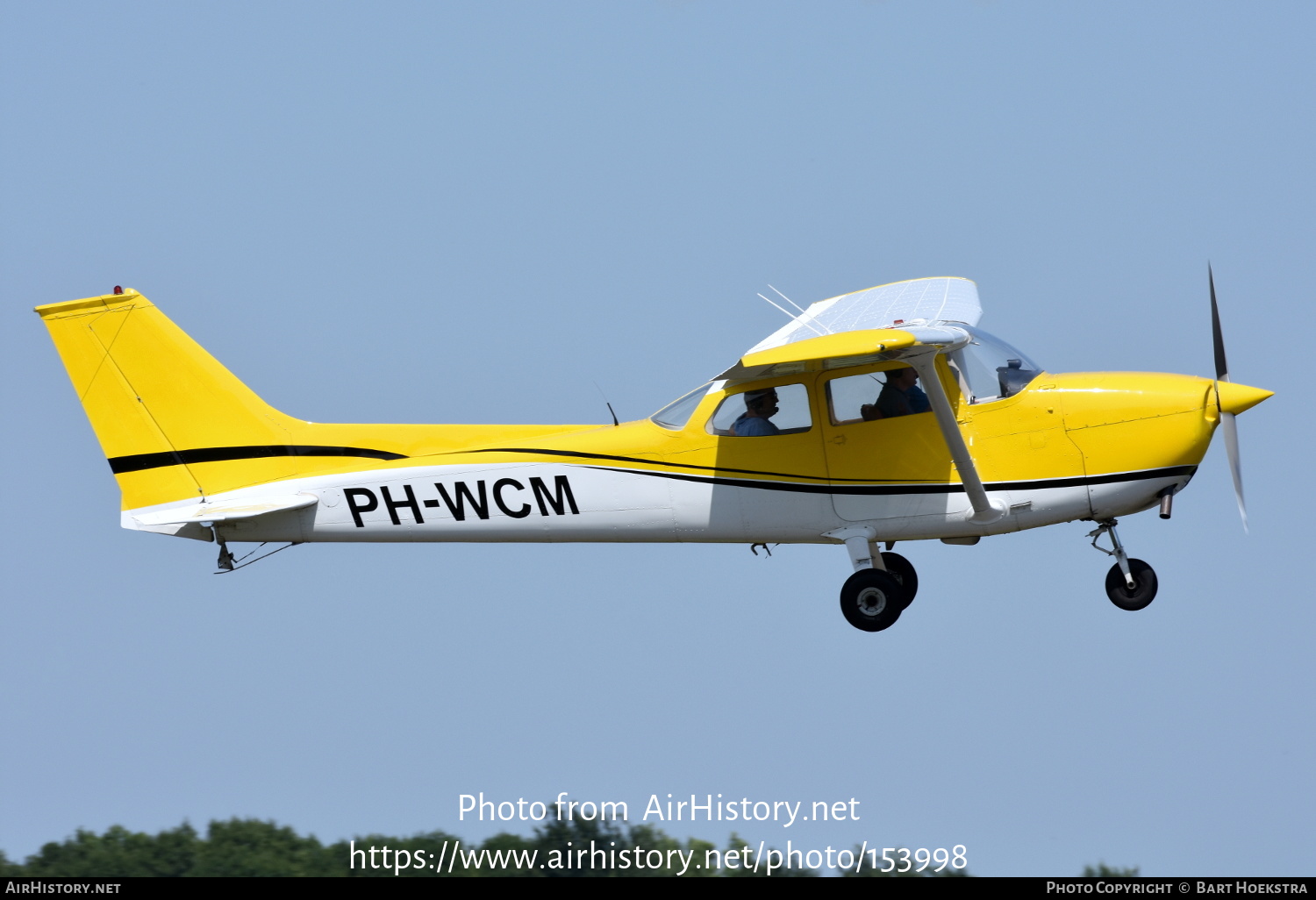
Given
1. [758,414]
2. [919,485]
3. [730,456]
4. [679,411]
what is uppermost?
[679,411]

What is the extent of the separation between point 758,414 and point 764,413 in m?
0.05

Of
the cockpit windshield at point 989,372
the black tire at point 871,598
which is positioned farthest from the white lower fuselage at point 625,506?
the cockpit windshield at point 989,372

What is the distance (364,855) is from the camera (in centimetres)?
1348

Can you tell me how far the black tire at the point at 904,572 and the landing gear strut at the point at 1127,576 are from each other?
1550 millimetres

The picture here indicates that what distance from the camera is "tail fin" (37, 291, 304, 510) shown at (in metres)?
12.6

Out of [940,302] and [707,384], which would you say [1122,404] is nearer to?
[940,302]

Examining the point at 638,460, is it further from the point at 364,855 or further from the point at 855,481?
the point at 364,855

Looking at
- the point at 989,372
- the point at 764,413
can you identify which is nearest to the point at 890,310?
the point at 989,372

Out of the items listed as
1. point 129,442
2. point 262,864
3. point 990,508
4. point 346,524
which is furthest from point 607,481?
point 262,864

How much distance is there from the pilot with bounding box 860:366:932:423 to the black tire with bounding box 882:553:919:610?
159 centimetres

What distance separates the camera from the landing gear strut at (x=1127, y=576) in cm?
1205

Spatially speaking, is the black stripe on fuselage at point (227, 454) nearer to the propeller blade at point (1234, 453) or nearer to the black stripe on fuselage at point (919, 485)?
the black stripe on fuselage at point (919, 485)

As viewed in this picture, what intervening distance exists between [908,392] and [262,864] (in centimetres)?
763
